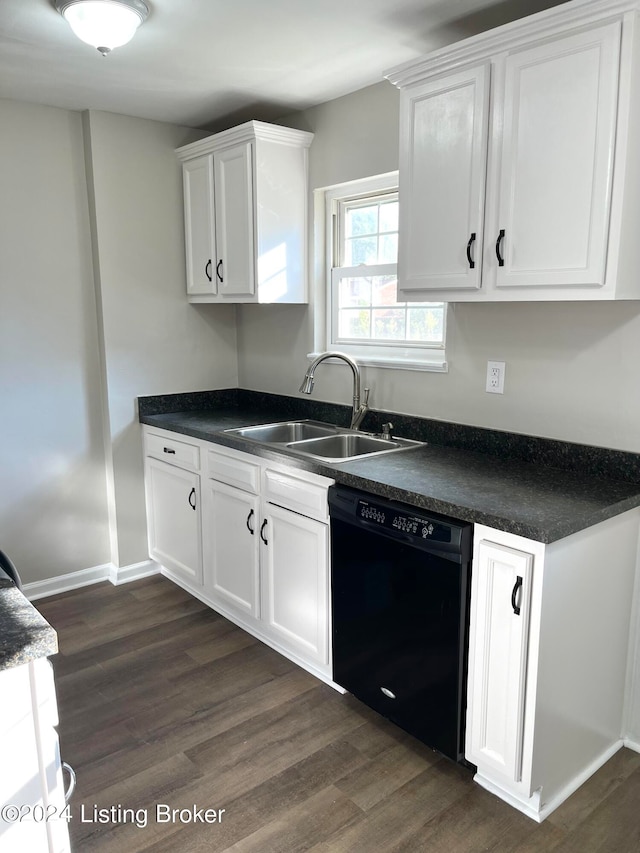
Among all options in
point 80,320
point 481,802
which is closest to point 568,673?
point 481,802

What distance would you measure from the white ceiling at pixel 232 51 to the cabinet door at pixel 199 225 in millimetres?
289

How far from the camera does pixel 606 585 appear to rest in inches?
77.1

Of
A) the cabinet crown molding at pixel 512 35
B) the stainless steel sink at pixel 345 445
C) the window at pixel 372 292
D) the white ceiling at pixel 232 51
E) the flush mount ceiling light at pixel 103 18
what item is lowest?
the stainless steel sink at pixel 345 445

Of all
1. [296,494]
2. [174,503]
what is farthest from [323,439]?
[174,503]

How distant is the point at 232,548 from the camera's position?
290cm

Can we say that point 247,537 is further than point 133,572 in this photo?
No

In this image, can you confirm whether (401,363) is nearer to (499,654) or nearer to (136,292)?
(499,654)

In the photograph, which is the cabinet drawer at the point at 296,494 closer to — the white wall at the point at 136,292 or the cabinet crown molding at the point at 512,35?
the white wall at the point at 136,292

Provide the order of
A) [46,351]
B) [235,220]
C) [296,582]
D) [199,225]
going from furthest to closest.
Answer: [199,225] → [46,351] → [235,220] → [296,582]

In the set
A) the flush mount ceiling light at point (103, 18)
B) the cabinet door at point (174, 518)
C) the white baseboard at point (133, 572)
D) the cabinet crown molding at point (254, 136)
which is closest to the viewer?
the flush mount ceiling light at point (103, 18)

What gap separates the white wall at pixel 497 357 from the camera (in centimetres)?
210

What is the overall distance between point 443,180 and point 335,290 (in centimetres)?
112

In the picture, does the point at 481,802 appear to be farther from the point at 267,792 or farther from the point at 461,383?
the point at 461,383

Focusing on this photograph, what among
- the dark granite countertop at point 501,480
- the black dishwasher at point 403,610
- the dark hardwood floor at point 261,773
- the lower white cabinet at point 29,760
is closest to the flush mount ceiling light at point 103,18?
the dark granite countertop at point 501,480
